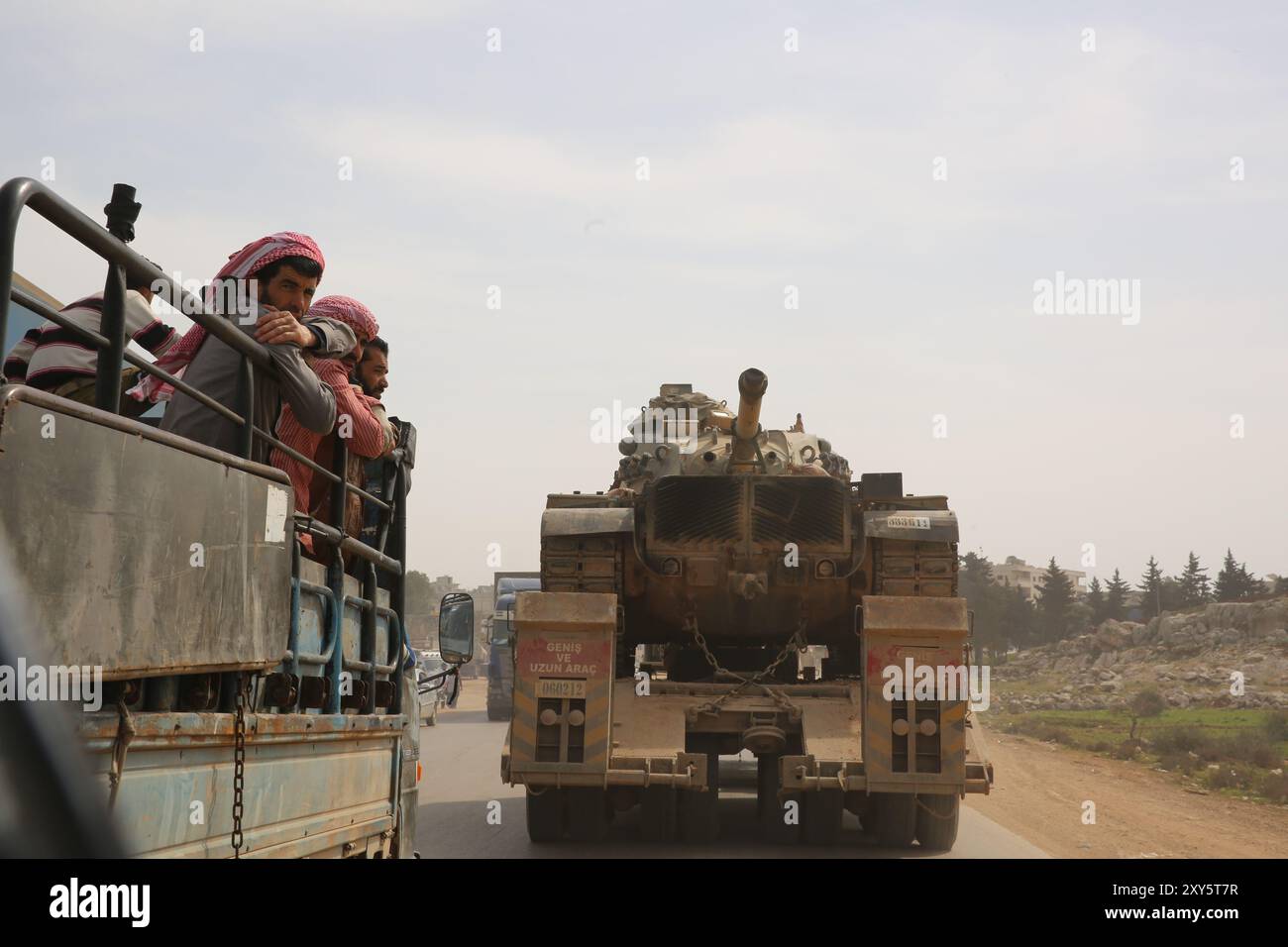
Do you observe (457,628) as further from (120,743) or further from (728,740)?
(728,740)

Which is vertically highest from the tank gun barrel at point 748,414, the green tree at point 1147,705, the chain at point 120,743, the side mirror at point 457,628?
the tank gun barrel at point 748,414

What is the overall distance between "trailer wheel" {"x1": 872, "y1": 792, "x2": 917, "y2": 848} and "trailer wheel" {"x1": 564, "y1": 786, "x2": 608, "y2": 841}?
2075 mm

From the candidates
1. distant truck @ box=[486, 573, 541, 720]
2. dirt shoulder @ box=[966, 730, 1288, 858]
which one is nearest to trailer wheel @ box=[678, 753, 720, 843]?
dirt shoulder @ box=[966, 730, 1288, 858]

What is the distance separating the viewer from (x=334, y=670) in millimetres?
4496

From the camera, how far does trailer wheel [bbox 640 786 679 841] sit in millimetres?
10961

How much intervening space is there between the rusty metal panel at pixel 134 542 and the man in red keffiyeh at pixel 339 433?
1171 millimetres

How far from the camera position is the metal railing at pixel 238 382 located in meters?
2.63

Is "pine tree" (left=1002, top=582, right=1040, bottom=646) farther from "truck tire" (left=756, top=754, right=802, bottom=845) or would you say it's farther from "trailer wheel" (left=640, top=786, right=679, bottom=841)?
"trailer wheel" (left=640, top=786, right=679, bottom=841)

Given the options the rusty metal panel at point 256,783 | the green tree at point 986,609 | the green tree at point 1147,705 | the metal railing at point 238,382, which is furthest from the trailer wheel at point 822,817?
the green tree at point 986,609

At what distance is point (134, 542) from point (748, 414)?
959 centimetres

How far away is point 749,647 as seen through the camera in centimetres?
1321

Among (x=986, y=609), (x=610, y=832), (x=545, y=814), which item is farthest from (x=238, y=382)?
(x=986, y=609)

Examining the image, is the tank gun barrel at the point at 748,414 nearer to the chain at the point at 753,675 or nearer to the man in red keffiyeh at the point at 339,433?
the chain at the point at 753,675

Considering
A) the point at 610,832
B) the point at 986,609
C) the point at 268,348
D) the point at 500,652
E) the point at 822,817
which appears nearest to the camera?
the point at 268,348
